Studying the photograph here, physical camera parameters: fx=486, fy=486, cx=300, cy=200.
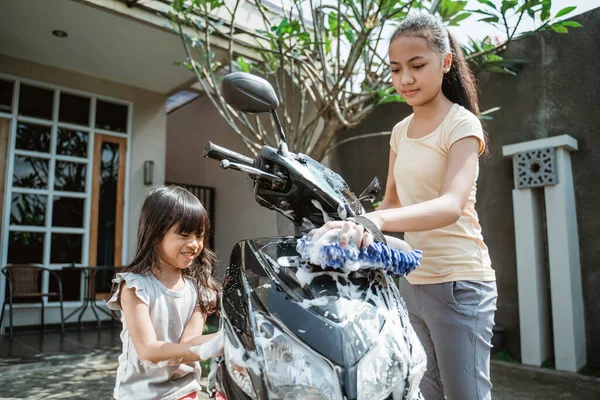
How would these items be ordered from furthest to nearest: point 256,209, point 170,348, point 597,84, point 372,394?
point 256,209 < point 597,84 < point 170,348 < point 372,394

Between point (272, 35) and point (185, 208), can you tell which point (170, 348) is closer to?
point (185, 208)

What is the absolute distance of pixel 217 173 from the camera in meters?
8.43

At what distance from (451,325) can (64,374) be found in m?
3.56

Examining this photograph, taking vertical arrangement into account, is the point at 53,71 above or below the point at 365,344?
above

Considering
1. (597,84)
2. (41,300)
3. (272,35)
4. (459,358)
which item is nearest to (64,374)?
(41,300)

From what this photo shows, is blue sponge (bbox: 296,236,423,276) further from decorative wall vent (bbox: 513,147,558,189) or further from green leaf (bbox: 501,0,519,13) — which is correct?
decorative wall vent (bbox: 513,147,558,189)

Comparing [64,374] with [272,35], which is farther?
[64,374]

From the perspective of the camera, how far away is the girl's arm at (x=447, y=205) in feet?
3.33

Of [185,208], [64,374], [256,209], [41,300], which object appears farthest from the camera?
[256,209]

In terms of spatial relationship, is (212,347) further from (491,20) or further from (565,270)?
(565,270)

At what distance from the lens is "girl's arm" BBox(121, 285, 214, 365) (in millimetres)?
1233

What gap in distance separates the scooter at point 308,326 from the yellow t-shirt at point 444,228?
0.35m

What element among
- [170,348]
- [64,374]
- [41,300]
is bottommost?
[64,374]

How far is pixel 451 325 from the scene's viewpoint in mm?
1324
